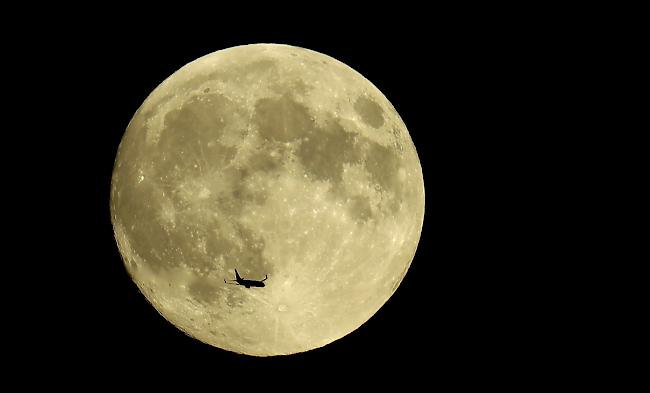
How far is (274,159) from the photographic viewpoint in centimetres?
287

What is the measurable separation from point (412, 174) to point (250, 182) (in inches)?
43.2

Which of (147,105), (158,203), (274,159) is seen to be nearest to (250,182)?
(274,159)

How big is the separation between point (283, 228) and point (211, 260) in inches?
17.7

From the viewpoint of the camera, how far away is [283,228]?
2875mm

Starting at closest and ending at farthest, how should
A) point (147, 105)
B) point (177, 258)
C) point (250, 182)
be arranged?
1. point (250, 182)
2. point (177, 258)
3. point (147, 105)

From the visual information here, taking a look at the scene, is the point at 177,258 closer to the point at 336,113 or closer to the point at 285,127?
the point at 285,127

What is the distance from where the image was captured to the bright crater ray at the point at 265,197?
2.88 metres

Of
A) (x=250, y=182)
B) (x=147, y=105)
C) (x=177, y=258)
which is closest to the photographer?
(x=250, y=182)

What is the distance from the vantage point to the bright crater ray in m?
2.88

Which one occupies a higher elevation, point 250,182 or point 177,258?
point 250,182

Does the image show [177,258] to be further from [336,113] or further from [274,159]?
[336,113]

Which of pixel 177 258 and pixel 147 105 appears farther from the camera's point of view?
pixel 147 105

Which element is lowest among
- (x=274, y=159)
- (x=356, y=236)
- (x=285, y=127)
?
(x=356, y=236)

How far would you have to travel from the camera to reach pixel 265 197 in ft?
9.35
